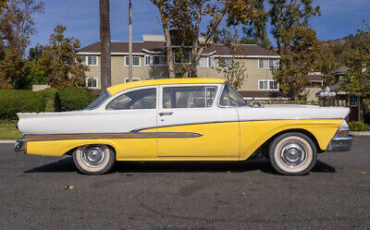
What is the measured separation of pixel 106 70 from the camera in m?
15.7

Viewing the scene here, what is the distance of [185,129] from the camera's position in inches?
222

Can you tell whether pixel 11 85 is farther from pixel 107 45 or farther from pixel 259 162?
pixel 259 162

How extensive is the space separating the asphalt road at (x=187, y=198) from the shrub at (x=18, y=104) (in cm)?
1649

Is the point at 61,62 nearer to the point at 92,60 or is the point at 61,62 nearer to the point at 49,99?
the point at 92,60

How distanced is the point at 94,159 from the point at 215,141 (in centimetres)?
221

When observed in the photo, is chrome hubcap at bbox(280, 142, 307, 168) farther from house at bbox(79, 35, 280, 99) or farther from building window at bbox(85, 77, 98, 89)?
building window at bbox(85, 77, 98, 89)

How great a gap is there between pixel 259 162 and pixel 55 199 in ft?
13.9

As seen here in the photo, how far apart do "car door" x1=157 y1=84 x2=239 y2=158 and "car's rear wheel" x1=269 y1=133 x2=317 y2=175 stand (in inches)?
27.8

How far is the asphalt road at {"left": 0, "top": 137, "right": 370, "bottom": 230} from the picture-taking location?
3.56 meters

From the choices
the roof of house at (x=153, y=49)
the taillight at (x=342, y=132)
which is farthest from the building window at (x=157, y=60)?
the taillight at (x=342, y=132)

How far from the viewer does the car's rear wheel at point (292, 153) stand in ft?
18.6

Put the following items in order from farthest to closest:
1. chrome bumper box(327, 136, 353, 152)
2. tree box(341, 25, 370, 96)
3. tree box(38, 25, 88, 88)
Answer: tree box(38, 25, 88, 88)
tree box(341, 25, 370, 96)
chrome bumper box(327, 136, 353, 152)

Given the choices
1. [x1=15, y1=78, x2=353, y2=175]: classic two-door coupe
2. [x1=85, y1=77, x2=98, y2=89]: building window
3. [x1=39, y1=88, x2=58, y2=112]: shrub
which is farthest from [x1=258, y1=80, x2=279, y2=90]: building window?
[x1=15, y1=78, x2=353, y2=175]: classic two-door coupe

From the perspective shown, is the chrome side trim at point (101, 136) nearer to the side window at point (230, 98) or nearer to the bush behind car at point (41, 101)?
the side window at point (230, 98)
